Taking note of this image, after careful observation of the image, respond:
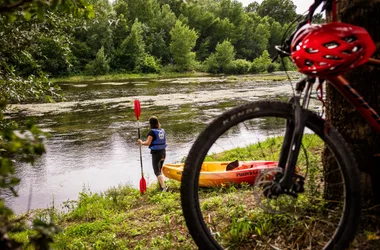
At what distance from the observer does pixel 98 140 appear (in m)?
14.0

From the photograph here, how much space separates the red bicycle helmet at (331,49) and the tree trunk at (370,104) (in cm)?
58

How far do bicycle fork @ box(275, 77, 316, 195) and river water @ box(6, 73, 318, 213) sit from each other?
2.05 m

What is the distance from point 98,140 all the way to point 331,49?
12.9 metres

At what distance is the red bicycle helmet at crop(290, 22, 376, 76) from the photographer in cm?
186

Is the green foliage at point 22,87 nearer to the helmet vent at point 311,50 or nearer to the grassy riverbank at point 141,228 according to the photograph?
the grassy riverbank at point 141,228

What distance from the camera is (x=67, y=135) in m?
14.8

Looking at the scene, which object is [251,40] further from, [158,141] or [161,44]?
[158,141]

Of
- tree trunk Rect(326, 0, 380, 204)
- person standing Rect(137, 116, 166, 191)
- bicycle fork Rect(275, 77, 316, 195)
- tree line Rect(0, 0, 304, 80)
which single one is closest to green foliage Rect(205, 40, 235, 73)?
tree line Rect(0, 0, 304, 80)

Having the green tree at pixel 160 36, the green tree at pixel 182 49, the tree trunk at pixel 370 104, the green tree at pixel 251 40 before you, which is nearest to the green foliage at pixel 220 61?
the green tree at pixel 182 49

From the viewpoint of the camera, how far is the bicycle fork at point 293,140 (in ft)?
6.35

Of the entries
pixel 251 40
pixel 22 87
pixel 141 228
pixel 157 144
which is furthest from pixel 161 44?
pixel 141 228

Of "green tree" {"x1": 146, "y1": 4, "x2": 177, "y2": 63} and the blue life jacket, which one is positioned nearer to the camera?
the blue life jacket

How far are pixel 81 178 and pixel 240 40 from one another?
3016 inches

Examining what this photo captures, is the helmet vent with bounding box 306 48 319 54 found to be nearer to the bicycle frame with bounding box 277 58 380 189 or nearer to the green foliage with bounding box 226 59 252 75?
the bicycle frame with bounding box 277 58 380 189
